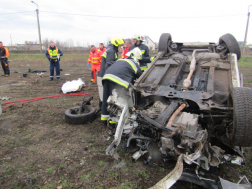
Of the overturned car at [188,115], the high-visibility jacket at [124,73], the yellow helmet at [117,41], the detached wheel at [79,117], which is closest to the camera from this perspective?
the overturned car at [188,115]

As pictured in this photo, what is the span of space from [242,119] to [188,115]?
0.60 meters

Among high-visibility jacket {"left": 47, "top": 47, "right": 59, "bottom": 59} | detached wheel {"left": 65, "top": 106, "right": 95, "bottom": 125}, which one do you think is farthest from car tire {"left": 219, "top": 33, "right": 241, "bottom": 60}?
high-visibility jacket {"left": 47, "top": 47, "right": 59, "bottom": 59}

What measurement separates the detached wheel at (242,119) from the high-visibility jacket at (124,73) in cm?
168

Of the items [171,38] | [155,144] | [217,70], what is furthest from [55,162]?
[171,38]

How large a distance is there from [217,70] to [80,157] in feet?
9.21

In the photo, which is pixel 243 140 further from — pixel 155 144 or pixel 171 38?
pixel 171 38

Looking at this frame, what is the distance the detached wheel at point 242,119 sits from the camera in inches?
87.7

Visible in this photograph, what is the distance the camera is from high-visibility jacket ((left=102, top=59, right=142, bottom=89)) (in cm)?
333

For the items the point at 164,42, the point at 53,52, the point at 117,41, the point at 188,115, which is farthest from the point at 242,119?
the point at 53,52

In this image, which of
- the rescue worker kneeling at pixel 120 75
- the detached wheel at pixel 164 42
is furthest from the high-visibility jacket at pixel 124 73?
the detached wheel at pixel 164 42

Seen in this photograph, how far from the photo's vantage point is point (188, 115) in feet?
7.77

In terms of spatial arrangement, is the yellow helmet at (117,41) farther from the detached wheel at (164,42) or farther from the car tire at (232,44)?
the car tire at (232,44)

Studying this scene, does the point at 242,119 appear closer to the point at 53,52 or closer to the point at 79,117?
the point at 79,117

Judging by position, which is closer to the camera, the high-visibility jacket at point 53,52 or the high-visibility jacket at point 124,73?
the high-visibility jacket at point 124,73
